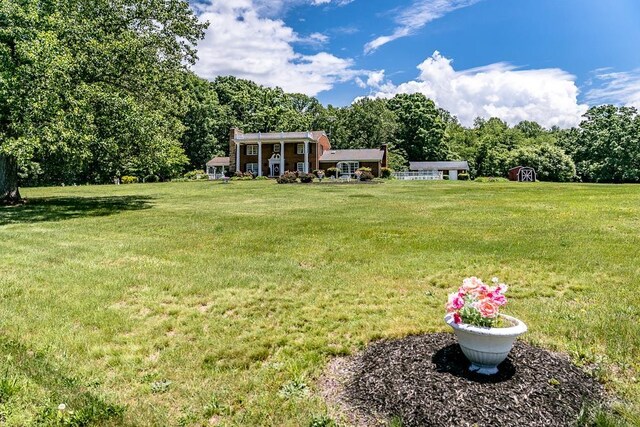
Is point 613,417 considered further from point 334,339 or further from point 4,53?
point 4,53

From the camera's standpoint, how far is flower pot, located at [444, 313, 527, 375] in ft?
11.1

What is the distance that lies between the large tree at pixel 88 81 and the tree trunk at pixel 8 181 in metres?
0.04

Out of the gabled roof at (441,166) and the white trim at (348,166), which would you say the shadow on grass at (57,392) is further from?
the gabled roof at (441,166)

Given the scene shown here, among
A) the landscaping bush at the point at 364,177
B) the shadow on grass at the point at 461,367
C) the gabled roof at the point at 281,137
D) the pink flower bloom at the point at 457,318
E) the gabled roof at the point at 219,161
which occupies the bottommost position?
the shadow on grass at the point at 461,367

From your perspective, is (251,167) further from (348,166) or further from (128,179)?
(128,179)

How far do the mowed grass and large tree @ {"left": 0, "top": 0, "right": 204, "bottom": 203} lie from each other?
384cm

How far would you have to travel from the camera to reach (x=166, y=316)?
213 inches

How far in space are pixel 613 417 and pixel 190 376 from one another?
3.48m

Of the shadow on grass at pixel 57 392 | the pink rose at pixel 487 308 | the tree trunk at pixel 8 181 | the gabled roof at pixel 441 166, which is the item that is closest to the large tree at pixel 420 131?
the gabled roof at pixel 441 166

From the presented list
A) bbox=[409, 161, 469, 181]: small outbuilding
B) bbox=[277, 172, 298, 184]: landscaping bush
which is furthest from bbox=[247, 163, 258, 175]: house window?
bbox=[409, 161, 469, 181]: small outbuilding

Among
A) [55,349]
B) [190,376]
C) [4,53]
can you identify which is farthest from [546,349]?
[4,53]

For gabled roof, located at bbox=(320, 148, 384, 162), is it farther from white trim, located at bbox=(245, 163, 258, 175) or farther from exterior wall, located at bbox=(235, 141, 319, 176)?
white trim, located at bbox=(245, 163, 258, 175)

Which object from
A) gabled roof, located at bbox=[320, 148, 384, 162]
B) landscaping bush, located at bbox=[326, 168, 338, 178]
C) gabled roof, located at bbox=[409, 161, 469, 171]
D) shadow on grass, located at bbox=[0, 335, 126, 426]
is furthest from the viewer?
gabled roof, located at bbox=[409, 161, 469, 171]

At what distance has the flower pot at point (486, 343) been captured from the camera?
338 cm
